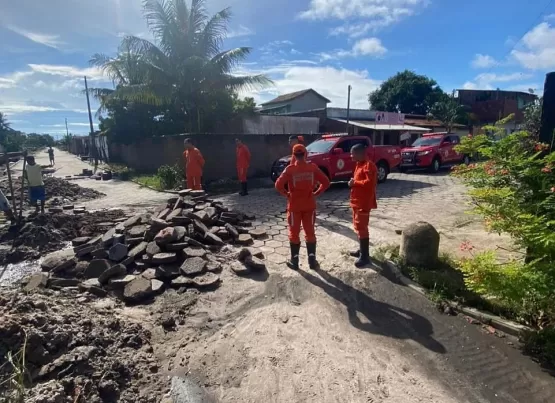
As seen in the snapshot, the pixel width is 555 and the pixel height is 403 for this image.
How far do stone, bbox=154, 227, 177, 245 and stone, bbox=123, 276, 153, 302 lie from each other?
32.3 inches

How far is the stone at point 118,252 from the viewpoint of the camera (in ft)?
17.2

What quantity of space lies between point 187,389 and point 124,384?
58 cm

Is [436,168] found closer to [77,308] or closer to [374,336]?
[374,336]

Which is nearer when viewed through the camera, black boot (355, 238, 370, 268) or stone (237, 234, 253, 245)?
black boot (355, 238, 370, 268)

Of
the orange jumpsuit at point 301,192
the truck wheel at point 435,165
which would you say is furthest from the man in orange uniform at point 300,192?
the truck wheel at point 435,165

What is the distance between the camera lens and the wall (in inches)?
548

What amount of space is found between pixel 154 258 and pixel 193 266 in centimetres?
65

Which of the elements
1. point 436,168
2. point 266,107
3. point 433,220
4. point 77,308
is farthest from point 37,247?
point 266,107

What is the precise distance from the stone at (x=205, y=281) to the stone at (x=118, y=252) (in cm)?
142

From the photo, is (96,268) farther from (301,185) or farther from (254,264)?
(301,185)

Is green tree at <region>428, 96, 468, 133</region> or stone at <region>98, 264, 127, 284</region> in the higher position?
green tree at <region>428, 96, 468, 133</region>

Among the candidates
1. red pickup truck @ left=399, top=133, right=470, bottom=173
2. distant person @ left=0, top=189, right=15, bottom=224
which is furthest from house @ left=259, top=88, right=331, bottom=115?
distant person @ left=0, top=189, right=15, bottom=224

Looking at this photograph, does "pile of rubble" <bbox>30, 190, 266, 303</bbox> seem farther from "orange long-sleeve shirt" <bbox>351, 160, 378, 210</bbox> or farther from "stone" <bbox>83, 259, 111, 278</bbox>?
"orange long-sleeve shirt" <bbox>351, 160, 378, 210</bbox>

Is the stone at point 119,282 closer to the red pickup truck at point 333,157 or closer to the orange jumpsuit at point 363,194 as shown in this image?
the orange jumpsuit at point 363,194
